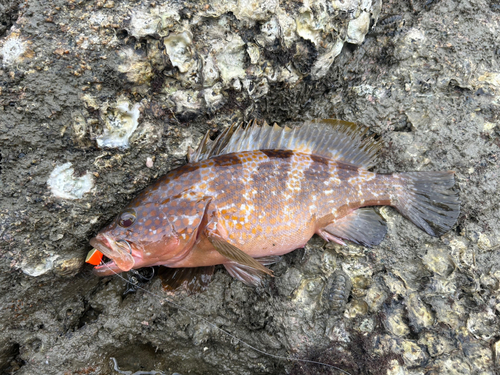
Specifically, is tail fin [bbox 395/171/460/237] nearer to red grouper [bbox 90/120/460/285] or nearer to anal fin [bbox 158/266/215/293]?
red grouper [bbox 90/120/460/285]

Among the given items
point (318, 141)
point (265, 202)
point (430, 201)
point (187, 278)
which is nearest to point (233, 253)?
point (265, 202)

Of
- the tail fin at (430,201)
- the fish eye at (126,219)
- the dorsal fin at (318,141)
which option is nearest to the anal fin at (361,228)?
the tail fin at (430,201)

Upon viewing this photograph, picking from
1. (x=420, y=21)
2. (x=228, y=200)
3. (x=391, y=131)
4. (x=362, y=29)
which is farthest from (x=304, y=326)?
(x=420, y=21)

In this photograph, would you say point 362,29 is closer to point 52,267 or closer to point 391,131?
point 391,131

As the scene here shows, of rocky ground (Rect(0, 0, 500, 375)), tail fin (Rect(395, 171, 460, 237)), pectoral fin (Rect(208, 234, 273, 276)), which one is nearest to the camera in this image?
rocky ground (Rect(0, 0, 500, 375))

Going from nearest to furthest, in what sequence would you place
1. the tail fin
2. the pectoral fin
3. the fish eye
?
the pectoral fin
the fish eye
the tail fin

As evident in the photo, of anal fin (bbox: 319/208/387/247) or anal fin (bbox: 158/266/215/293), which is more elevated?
anal fin (bbox: 319/208/387/247)

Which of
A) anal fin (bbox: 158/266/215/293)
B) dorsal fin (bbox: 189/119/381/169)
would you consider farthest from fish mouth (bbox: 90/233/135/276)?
dorsal fin (bbox: 189/119/381/169)
